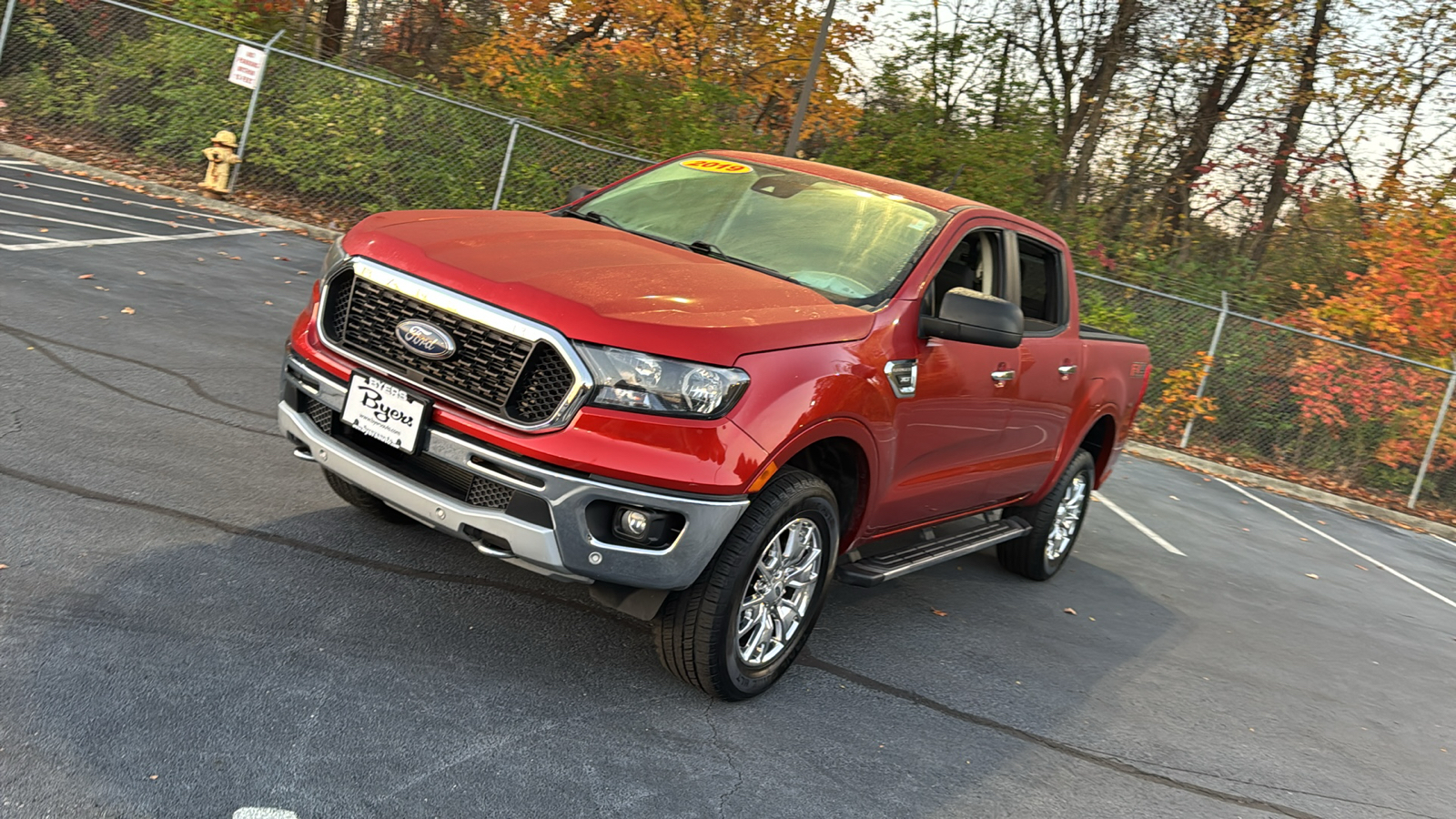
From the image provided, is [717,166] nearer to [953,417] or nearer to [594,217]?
[594,217]

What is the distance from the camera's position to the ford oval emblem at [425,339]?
3594mm

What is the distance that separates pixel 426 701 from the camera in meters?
3.56

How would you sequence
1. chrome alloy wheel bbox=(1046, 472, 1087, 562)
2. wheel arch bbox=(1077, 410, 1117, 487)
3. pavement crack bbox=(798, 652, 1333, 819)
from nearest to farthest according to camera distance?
pavement crack bbox=(798, 652, 1333, 819)
chrome alloy wheel bbox=(1046, 472, 1087, 562)
wheel arch bbox=(1077, 410, 1117, 487)

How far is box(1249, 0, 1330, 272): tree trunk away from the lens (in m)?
20.3

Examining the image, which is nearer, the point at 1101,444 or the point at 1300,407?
the point at 1101,444

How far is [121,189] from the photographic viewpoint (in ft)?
44.7

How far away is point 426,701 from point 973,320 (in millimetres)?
2423

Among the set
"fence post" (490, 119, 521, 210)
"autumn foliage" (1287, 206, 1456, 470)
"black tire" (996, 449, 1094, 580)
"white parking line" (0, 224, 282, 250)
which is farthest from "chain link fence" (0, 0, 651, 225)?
"black tire" (996, 449, 1094, 580)

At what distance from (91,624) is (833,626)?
2952 mm

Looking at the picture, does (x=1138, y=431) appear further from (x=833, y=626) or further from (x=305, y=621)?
(x=305, y=621)

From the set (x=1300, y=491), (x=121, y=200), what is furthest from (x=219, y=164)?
(x=1300, y=491)

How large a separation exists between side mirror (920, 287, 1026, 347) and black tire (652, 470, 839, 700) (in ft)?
2.78

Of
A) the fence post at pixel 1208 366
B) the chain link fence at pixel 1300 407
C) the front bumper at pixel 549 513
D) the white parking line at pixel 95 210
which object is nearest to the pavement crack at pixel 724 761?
the front bumper at pixel 549 513

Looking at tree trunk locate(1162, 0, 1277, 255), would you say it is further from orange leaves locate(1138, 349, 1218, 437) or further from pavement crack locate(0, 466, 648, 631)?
pavement crack locate(0, 466, 648, 631)
